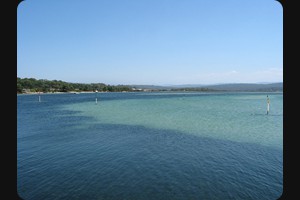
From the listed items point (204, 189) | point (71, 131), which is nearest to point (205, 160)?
point (204, 189)

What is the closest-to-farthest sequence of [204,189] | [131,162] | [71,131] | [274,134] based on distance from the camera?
[204,189], [131,162], [274,134], [71,131]

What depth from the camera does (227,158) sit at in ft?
48.8
